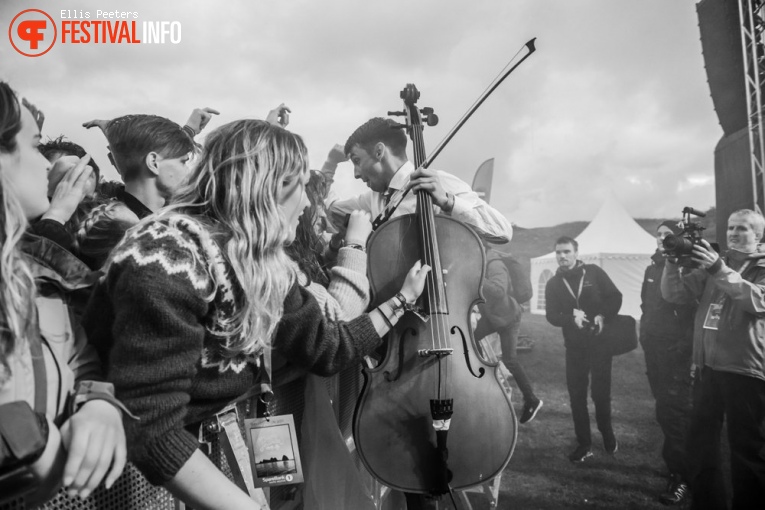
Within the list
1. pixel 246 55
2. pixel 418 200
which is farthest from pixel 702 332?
pixel 246 55

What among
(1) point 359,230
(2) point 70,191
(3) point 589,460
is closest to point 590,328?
(3) point 589,460

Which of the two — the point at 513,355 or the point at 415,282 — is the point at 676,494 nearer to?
the point at 513,355

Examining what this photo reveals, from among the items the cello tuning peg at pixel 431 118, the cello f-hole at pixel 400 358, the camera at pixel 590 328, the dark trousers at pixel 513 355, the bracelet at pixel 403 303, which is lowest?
the dark trousers at pixel 513 355

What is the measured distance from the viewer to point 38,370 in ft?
2.31

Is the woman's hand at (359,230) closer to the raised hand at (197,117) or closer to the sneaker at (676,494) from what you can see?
the raised hand at (197,117)

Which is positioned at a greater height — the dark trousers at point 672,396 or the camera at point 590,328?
the camera at point 590,328

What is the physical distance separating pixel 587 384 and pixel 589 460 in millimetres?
513

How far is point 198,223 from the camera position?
97cm

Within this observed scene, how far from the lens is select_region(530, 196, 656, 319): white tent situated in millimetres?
3574

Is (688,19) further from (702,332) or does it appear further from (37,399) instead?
(37,399)

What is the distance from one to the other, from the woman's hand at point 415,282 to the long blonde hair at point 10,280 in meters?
1.06

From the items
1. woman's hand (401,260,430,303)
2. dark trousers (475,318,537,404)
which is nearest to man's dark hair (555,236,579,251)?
dark trousers (475,318,537,404)

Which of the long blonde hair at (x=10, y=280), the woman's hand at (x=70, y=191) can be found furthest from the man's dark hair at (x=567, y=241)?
the long blonde hair at (x=10, y=280)

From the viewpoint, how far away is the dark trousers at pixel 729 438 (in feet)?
8.25
